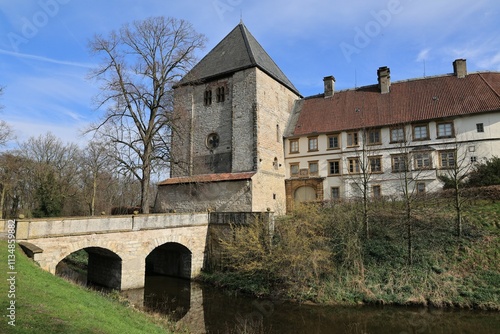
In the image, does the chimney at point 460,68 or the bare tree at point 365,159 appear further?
the chimney at point 460,68

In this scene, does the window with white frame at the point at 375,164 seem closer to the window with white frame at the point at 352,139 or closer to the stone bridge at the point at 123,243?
the window with white frame at the point at 352,139

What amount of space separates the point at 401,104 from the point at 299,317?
19427mm

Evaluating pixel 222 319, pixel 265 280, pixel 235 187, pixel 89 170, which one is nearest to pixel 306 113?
pixel 235 187

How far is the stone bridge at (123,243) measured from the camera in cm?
1244

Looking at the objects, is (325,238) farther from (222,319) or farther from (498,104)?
(498,104)

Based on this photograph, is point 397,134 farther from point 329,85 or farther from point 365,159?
point 329,85

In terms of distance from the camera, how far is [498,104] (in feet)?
70.2

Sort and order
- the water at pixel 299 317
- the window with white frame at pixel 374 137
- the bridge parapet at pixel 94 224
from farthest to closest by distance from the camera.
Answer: the window with white frame at pixel 374 137, the bridge parapet at pixel 94 224, the water at pixel 299 317

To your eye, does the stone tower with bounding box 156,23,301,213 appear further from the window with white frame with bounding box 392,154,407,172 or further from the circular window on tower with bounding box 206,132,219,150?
the window with white frame with bounding box 392,154,407,172

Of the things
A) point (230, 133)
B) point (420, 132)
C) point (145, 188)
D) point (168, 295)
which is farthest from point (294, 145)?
point (168, 295)

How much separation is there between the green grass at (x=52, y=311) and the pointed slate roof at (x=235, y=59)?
20091 mm

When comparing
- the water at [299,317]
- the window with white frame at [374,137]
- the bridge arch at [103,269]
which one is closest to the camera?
the water at [299,317]

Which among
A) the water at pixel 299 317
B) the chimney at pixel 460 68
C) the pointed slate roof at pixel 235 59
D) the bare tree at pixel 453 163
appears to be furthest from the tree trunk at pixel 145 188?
the chimney at pixel 460 68

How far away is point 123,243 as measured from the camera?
1516 centimetres
